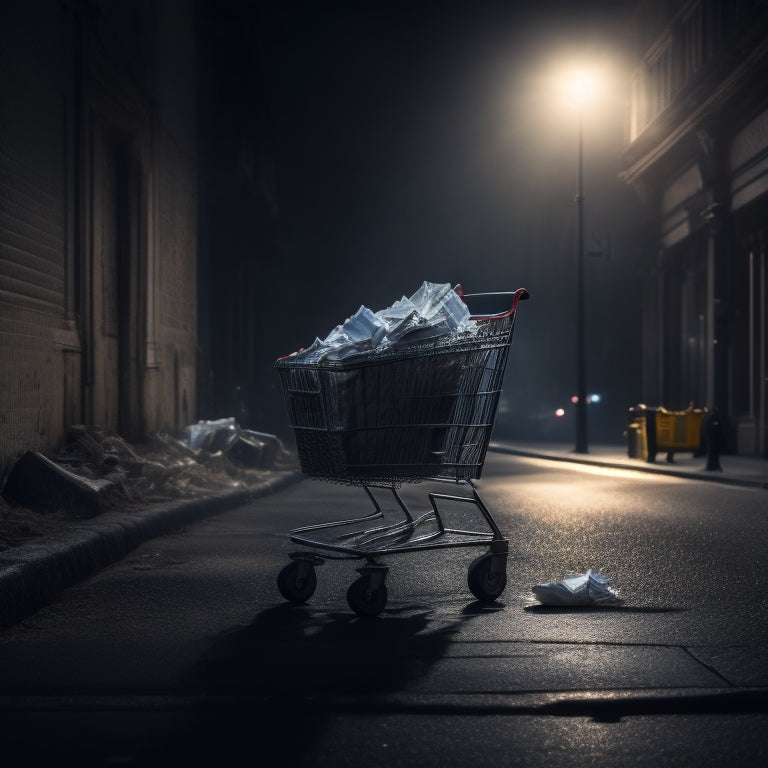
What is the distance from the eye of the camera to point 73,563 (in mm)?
6691

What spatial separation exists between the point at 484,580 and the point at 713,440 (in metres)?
13.7

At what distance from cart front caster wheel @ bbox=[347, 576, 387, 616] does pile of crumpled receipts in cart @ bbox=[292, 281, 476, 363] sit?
45.6 inches

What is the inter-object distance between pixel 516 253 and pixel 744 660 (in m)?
50.9

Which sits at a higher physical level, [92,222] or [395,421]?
[92,222]

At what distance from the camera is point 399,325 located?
5770 mm

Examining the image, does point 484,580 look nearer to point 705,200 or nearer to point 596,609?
point 596,609

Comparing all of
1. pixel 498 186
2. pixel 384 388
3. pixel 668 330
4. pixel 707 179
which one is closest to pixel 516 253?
pixel 498 186

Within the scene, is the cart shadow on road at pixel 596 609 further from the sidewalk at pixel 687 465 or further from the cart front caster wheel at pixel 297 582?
the sidewalk at pixel 687 465

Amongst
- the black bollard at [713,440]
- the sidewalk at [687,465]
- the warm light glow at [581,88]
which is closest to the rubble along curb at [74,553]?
the sidewalk at [687,465]

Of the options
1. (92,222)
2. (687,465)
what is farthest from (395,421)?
(687,465)

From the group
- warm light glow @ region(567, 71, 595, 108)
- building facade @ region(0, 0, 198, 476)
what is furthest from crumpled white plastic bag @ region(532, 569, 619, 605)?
warm light glow @ region(567, 71, 595, 108)

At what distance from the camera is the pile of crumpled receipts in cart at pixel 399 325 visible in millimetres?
5754

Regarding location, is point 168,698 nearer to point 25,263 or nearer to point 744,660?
point 744,660

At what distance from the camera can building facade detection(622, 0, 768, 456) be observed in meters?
23.0
